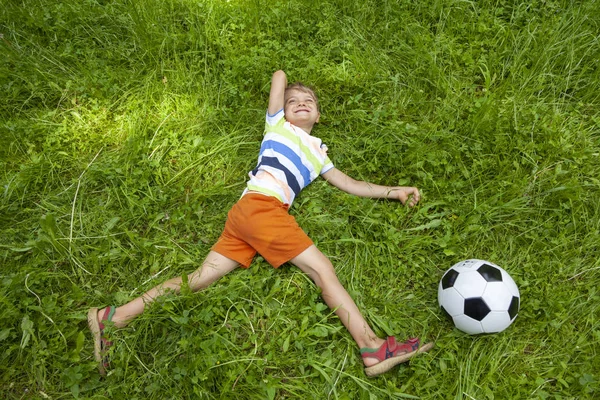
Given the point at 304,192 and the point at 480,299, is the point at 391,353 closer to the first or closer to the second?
the point at 480,299

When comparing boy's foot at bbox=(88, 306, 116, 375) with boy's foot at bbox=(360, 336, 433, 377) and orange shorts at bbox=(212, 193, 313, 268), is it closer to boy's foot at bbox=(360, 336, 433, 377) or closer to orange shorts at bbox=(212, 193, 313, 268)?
orange shorts at bbox=(212, 193, 313, 268)

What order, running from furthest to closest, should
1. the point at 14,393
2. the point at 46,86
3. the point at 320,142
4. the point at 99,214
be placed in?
the point at 46,86 → the point at 320,142 → the point at 99,214 → the point at 14,393

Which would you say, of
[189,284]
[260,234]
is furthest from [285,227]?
[189,284]

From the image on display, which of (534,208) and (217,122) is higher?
(217,122)

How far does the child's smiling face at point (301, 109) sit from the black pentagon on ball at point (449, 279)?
1648 millimetres

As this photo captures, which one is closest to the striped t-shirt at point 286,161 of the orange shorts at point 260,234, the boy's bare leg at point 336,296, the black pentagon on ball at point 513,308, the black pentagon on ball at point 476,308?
the orange shorts at point 260,234

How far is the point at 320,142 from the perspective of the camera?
3.46 meters

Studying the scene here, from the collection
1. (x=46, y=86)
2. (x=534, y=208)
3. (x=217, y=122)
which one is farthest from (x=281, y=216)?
(x=46, y=86)

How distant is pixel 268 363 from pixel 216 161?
1693 mm

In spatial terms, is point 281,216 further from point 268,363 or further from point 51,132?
point 51,132

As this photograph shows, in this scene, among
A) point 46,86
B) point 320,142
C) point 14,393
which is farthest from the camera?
point 46,86

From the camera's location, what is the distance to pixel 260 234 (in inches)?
Answer: 114

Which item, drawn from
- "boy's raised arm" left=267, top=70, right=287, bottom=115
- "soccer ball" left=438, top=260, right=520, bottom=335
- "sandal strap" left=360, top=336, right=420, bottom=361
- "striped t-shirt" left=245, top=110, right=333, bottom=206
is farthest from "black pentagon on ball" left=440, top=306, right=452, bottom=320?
"boy's raised arm" left=267, top=70, right=287, bottom=115

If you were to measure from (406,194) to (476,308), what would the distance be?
3.44 ft
